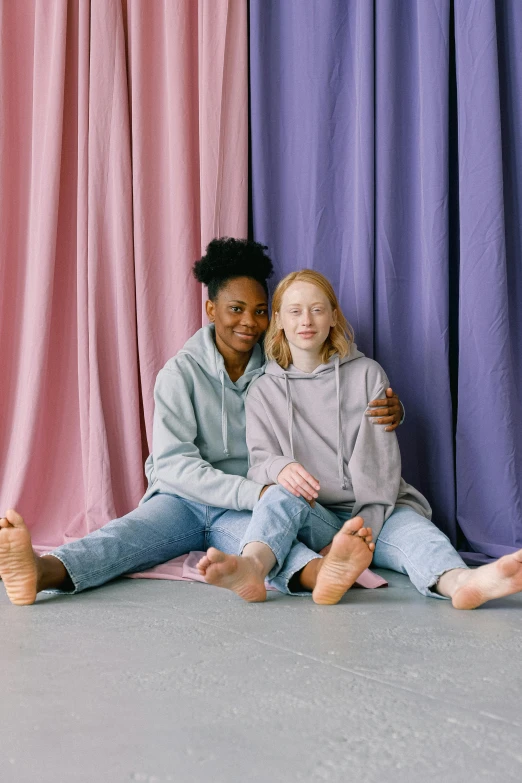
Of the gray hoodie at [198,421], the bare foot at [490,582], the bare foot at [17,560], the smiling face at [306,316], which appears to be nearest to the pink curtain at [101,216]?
the gray hoodie at [198,421]

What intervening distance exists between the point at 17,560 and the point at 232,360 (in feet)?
2.69

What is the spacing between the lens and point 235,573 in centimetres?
134

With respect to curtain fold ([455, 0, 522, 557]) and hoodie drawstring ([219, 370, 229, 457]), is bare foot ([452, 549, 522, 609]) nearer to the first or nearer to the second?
curtain fold ([455, 0, 522, 557])

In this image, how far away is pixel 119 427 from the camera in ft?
7.34

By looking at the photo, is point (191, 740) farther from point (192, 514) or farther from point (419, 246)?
point (419, 246)

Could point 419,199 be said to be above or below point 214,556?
above

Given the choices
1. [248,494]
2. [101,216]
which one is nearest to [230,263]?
[101,216]

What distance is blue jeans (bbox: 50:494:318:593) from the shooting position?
5.03 feet

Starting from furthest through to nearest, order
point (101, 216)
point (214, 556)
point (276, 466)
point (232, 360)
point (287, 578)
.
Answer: point (101, 216)
point (232, 360)
point (276, 466)
point (287, 578)
point (214, 556)

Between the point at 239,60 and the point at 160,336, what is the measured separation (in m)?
0.81

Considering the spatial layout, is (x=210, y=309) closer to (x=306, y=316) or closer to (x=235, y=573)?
(x=306, y=316)

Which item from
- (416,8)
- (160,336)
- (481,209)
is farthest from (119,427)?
(416,8)

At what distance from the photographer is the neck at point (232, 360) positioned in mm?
1999

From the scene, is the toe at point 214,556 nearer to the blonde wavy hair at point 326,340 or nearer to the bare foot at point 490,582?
the bare foot at point 490,582
